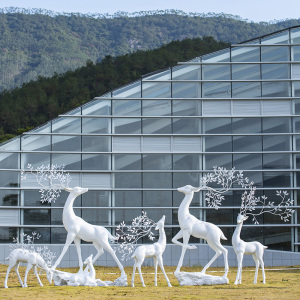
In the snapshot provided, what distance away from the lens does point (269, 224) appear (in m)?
38.2

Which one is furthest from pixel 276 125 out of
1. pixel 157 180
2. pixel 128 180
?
pixel 128 180

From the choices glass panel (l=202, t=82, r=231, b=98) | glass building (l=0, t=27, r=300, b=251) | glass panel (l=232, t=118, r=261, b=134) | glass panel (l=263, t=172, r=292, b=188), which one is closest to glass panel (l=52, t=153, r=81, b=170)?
glass building (l=0, t=27, r=300, b=251)

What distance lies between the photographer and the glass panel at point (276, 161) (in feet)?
128

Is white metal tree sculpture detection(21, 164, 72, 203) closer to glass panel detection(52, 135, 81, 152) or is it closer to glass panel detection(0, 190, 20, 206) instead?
glass panel detection(0, 190, 20, 206)

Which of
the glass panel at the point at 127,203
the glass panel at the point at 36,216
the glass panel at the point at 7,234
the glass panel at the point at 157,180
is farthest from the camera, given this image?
the glass panel at the point at 157,180

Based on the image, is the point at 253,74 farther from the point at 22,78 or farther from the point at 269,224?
the point at 22,78

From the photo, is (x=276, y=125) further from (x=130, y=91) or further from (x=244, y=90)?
(x=130, y=91)

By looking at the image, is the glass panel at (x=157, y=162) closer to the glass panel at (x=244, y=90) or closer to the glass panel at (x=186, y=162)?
the glass panel at (x=186, y=162)

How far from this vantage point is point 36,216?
3791 centimetres

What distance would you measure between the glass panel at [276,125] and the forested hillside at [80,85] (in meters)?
33.5

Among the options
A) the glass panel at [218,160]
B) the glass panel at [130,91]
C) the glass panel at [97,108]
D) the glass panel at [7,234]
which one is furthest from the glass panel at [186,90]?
the glass panel at [7,234]

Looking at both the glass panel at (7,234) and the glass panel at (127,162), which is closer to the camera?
the glass panel at (7,234)

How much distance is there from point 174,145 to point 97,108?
4562mm

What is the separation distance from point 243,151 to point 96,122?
26.2ft
